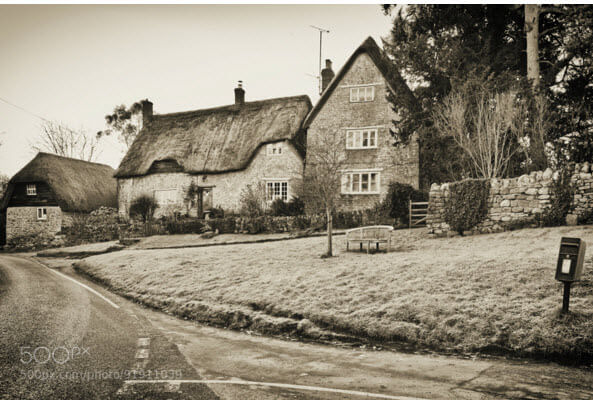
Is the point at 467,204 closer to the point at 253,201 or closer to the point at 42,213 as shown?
the point at 253,201

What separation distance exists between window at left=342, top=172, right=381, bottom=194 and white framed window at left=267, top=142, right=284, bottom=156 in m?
5.66

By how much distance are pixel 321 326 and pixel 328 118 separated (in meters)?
21.6

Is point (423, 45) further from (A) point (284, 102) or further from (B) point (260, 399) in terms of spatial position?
(B) point (260, 399)

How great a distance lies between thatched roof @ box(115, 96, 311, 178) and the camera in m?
29.1

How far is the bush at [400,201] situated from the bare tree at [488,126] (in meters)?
3.96

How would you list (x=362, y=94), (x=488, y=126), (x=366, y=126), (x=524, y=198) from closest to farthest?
(x=524, y=198) → (x=488, y=126) → (x=366, y=126) → (x=362, y=94)

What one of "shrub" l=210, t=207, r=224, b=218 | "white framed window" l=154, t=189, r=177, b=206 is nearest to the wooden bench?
"shrub" l=210, t=207, r=224, b=218

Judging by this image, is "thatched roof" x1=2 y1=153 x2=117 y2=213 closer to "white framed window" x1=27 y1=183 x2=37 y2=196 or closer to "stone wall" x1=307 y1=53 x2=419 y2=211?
"white framed window" x1=27 y1=183 x2=37 y2=196

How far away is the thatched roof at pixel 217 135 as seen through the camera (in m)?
29.1

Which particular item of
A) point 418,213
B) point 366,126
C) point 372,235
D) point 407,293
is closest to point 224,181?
point 366,126

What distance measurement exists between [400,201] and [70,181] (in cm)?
3007

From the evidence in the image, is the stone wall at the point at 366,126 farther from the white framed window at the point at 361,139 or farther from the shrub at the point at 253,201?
the shrub at the point at 253,201

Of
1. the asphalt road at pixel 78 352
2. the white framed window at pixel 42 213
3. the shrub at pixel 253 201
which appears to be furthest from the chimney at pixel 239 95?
the asphalt road at pixel 78 352

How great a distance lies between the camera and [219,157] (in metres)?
30.1
